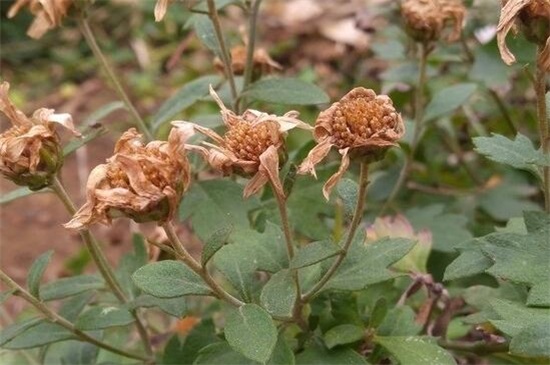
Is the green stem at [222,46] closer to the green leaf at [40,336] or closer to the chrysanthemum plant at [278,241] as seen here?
the chrysanthemum plant at [278,241]

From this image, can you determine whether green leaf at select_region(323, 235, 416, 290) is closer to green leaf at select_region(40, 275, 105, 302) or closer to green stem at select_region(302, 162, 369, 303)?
green stem at select_region(302, 162, 369, 303)

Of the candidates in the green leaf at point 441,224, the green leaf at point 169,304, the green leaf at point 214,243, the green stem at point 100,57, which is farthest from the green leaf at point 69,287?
the green leaf at point 441,224

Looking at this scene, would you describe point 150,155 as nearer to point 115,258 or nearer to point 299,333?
point 299,333

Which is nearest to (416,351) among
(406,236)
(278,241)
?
(278,241)

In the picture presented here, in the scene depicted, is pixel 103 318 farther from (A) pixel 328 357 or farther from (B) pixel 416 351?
(B) pixel 416 351

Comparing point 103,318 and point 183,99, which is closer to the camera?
point 103,318

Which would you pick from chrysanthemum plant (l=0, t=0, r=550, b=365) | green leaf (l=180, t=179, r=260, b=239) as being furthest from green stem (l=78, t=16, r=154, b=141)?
green leaf (l=180, t=179, r=260, b=239)
